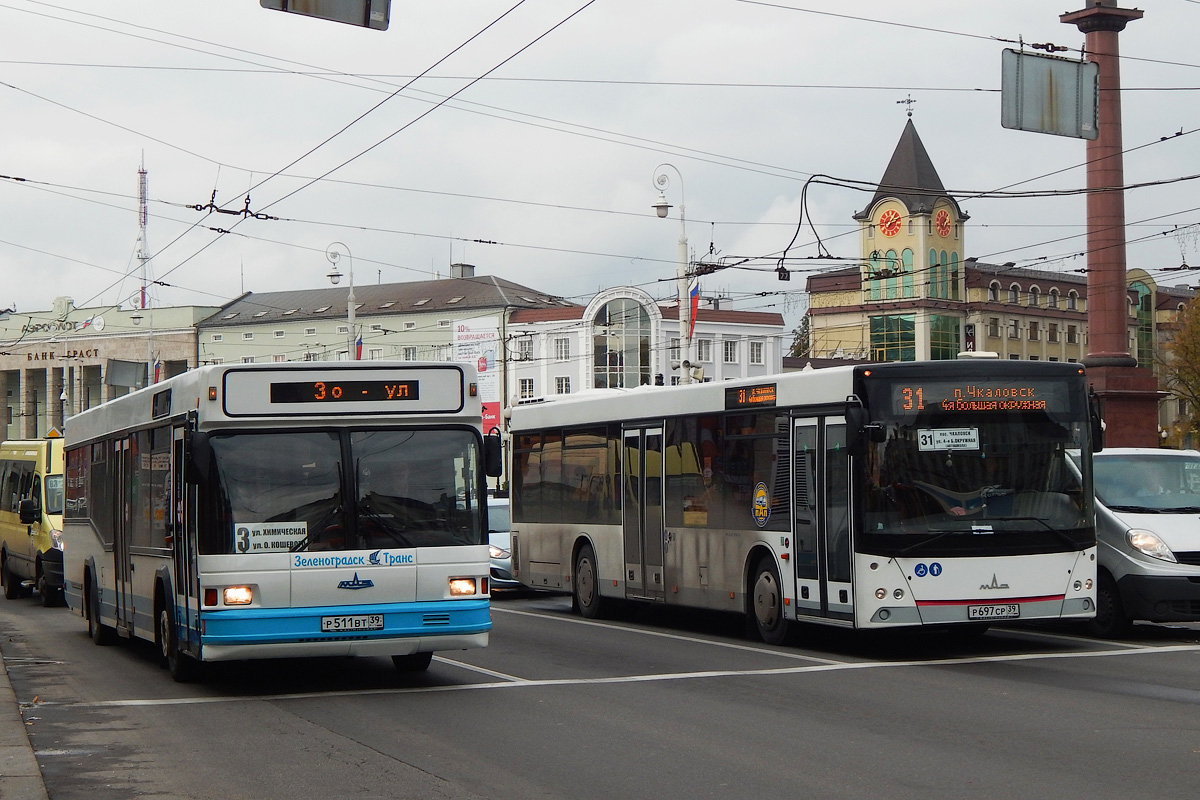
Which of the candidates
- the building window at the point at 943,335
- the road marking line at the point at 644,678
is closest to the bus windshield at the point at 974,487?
the road marking line at the point at 644,678

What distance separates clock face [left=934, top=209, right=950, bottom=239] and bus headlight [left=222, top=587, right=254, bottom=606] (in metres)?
89.5

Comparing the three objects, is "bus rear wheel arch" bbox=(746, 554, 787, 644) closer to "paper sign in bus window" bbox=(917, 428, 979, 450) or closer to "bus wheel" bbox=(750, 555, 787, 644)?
"bus wheel" bbox=(750, 555, 787, 644)

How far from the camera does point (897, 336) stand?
98.4 m

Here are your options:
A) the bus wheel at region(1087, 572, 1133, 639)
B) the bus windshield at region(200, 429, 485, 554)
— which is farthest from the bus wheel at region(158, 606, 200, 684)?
the bus wheel at region(1087, 572, 1133, 639)

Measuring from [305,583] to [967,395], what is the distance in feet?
21.0

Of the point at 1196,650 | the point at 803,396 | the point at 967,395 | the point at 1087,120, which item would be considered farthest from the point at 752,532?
the point at 1087,120

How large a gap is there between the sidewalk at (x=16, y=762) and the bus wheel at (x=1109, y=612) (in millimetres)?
10542

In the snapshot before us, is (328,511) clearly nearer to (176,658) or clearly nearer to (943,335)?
(176,658)

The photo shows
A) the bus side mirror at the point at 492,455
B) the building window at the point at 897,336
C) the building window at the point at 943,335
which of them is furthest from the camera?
the building window at the point at 943,335

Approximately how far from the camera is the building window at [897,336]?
322ft

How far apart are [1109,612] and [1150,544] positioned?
900 mm

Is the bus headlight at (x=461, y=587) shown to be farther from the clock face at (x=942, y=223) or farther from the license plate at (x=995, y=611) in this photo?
the clock face at (x=942, y=223)

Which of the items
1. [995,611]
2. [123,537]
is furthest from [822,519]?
[123,537]

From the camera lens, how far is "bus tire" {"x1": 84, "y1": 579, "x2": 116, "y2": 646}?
17.8m
